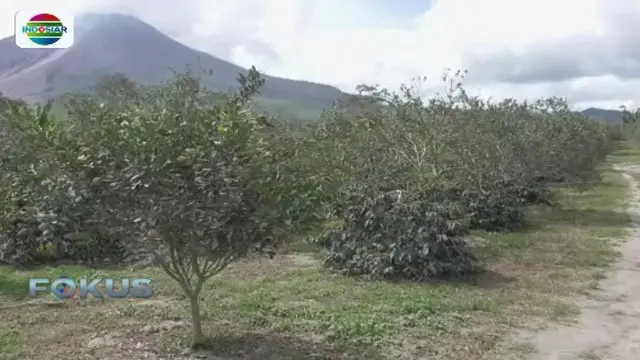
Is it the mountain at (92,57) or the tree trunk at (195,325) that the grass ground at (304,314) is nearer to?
the tree trunk at (195,325)

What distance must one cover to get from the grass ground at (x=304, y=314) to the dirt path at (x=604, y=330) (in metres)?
0.22

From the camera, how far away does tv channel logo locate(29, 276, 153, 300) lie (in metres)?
7.55

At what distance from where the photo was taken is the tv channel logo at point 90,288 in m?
7.55

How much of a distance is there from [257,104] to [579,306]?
439 centimetres

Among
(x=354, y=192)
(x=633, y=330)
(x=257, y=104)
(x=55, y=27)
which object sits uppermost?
(x=55, y=27)

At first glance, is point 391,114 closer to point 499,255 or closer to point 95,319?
point 499,255

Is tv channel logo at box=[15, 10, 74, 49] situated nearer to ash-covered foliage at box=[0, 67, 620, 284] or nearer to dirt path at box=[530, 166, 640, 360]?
ash-covered foliage at box=[0, 67, 620, 284]

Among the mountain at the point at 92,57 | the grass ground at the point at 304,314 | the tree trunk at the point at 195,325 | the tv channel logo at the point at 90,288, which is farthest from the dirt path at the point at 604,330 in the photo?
the mountain at the point at 92,57

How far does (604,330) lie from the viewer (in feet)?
21.3

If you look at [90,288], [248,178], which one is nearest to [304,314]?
[248,178]

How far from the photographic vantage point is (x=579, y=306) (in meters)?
7.43

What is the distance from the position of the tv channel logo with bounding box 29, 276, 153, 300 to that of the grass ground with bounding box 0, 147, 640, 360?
19cm

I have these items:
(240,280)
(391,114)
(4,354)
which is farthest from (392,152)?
(4,354)

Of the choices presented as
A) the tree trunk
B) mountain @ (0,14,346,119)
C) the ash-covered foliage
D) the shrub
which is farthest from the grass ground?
mountain @ (0,14,346,119)
